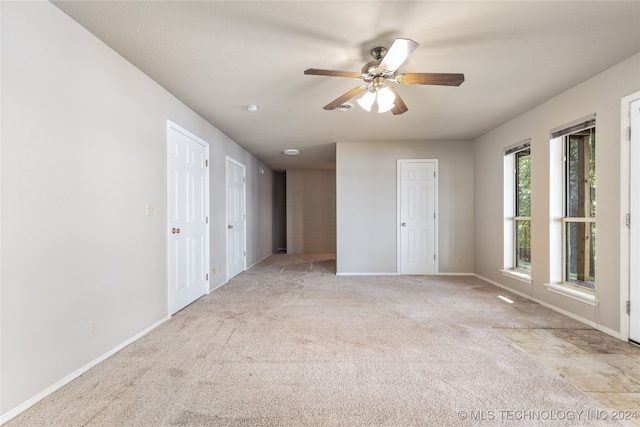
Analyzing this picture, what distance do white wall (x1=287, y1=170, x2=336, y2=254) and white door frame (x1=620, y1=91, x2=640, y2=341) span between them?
636 cm

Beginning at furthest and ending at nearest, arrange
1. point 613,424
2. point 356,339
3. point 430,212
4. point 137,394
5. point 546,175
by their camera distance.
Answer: point 430,212, point 546,175, point 356,339, point 137,394, point 613,424

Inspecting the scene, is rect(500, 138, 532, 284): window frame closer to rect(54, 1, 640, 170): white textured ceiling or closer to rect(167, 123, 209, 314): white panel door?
rect(54, 1, 640, 170): white textured ceiling

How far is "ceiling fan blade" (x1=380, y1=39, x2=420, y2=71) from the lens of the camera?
169 cm

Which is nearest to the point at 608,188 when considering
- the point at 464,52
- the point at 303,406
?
the point at 464,52

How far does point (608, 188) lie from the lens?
8.26ft

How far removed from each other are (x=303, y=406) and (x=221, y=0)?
2.42m

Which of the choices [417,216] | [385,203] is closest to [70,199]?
[385,203]

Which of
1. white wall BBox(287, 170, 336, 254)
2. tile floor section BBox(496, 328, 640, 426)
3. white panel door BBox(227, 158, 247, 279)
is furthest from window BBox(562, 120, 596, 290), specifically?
white wall BBox(287, 170, 336, 254)

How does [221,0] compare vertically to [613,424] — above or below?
above

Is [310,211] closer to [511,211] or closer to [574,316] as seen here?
[511,211]

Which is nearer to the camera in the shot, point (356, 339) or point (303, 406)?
point (303, 406)

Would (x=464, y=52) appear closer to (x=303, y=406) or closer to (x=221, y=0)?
(x=221, y=0)

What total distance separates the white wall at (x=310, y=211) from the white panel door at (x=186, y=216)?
15.0ft

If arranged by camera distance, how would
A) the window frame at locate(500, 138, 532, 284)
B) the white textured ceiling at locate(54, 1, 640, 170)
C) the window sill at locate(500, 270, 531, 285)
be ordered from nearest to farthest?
1. the white textured ceiling at locate(54, 1, 640, 170)
2. the window sill at locate(500, 270, 531, 285)
3. the window frame at locate(500, 138, 532, 284)
